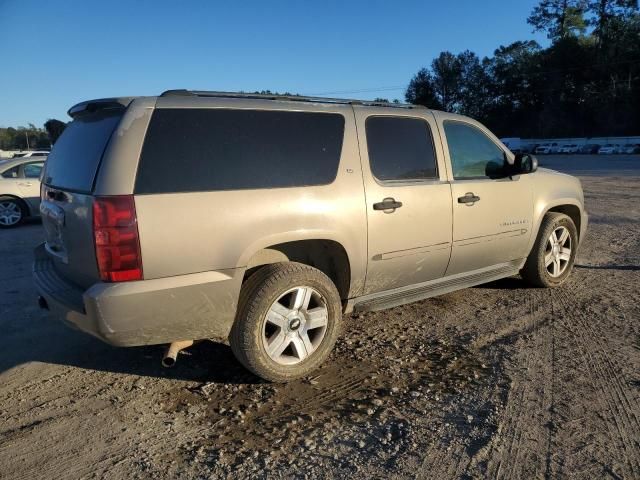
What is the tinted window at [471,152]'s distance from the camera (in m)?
4.56

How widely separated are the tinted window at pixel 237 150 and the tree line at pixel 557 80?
260ft

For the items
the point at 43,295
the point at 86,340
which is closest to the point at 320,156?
the point at 43,295

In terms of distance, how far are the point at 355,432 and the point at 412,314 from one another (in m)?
2.10

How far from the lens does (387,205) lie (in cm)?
386

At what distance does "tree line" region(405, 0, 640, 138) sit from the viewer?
231 ft

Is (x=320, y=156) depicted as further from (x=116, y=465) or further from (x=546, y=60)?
(x=546, y=60)

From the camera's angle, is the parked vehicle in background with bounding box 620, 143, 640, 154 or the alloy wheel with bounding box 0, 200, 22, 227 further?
the parked vehicle in background with bounding box 620, 143, 640, 154

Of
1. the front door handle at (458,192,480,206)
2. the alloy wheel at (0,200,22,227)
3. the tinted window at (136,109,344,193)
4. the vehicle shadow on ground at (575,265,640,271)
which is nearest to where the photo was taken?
the tinted window at (136,109,344,193)

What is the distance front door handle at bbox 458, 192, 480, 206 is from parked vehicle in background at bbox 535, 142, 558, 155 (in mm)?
63375

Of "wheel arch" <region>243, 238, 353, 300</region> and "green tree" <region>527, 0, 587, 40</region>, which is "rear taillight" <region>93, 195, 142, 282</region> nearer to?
"wheel arch" <region>243, 238, 353, 300</region>

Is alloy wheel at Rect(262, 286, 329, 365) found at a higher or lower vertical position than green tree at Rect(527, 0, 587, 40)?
lower

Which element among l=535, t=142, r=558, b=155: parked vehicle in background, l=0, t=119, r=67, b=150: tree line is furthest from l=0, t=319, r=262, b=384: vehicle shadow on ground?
l=0, t=119, r=67, b=150: tree line

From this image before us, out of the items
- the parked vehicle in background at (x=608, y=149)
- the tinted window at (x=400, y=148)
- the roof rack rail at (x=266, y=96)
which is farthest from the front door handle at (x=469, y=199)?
the parked vehicle in background at (x=608, y=149)

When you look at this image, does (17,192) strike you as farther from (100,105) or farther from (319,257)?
(319,257)
